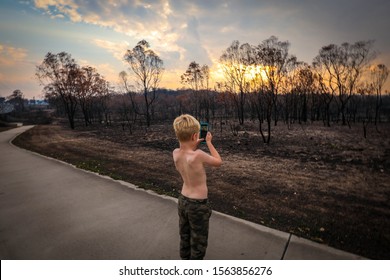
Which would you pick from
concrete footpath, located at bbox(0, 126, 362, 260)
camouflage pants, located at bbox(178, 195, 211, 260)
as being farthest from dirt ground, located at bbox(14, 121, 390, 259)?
camouflage pants, located at bbox(178, 195, 211, 260)

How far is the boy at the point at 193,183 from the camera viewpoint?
2254 millimetres

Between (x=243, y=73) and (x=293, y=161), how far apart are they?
1044 inches

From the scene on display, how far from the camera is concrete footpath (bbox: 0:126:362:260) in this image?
9.41ft

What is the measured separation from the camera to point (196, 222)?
A: 231 cm

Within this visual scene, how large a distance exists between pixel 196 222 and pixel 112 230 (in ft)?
Result: 6.27

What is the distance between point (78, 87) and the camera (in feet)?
115

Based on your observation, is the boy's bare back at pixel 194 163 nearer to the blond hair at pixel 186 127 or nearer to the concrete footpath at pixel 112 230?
the blond hair at pixel 186 127

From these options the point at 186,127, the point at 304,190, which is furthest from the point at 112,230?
the point at 304,190

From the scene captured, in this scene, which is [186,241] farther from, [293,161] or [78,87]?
[78,87]

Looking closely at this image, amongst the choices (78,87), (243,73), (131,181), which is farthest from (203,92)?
(131,181)

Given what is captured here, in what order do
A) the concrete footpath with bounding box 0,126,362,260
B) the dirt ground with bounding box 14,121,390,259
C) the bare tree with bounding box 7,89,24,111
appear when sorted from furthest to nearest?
the bare tree with bounding box 7,89,24,111
the dirt ground with bounding box 14,121,390,259
the concrete footpath with bounding box 0,126,362,260

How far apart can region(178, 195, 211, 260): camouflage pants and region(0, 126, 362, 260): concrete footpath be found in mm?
595

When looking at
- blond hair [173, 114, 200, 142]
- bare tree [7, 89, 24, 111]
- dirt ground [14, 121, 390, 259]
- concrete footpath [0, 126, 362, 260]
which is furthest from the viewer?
bare tree [7, 89, 24, 111]

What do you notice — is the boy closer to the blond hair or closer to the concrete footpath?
the blond hair
